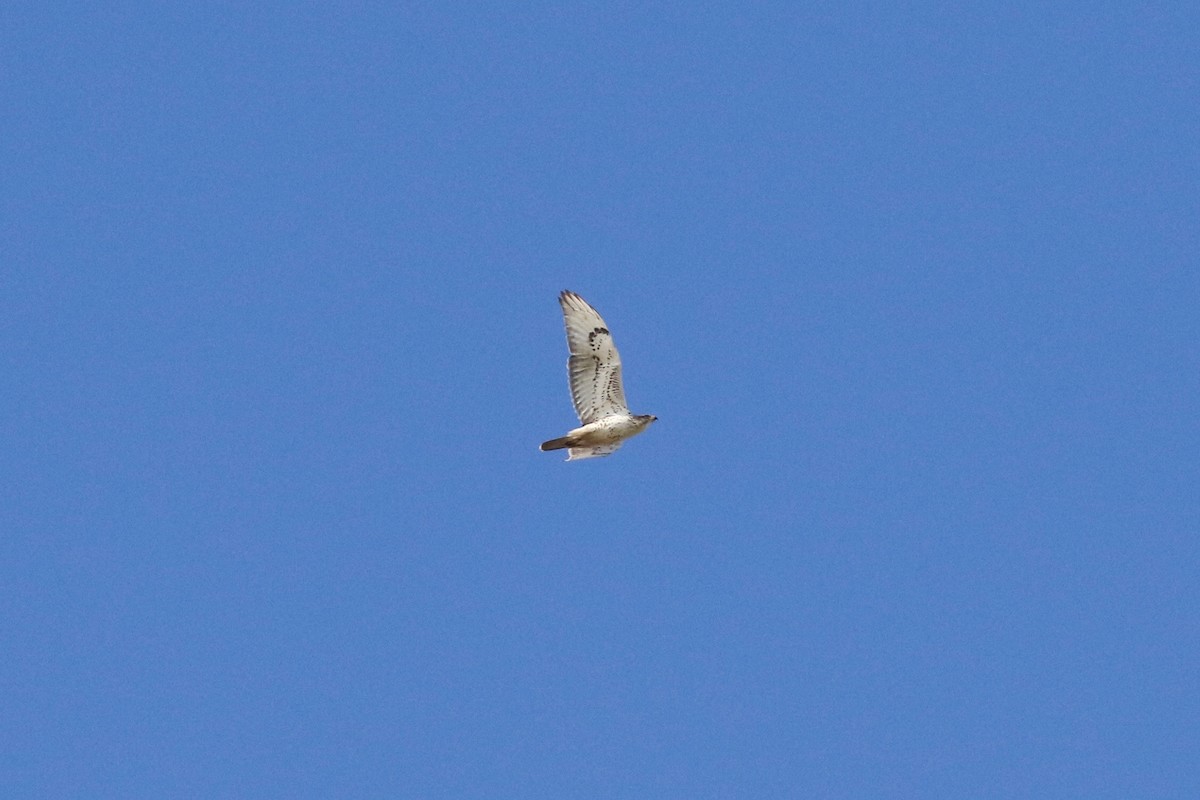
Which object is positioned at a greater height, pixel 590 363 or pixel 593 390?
pixel 590 363

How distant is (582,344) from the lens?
112ft

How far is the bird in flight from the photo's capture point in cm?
3406

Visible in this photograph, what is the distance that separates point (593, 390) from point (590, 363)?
1.76ft

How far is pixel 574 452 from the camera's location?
3447cm

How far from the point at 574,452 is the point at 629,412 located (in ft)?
4.25

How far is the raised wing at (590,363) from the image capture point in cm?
3409

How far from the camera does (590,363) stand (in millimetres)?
34312

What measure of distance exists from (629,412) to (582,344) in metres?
1.61

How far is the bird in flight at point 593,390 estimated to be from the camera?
34.1m

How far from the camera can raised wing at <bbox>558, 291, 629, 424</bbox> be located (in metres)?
34.1

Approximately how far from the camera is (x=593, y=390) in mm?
34469

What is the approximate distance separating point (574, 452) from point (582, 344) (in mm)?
2067

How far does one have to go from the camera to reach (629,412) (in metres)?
34.6
